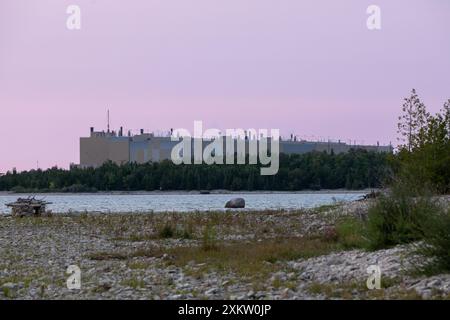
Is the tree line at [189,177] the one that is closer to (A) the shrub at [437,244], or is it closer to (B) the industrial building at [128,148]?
(B) the industrial building at [128,148]

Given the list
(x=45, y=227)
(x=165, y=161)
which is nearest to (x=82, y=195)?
(x=165, y=161)

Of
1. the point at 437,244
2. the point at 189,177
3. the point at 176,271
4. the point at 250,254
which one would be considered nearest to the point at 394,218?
the point at 250,254

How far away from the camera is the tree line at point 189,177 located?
115 meters

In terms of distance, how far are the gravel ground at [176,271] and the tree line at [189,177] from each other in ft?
269

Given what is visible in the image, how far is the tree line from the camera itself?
115 m

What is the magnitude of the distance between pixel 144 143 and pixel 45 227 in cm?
11142

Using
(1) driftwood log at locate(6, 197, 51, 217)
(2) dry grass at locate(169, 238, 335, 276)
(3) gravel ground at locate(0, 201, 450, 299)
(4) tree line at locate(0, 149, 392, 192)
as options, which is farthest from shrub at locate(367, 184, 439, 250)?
(4) tree line at locate(0, 149, 392, 192)

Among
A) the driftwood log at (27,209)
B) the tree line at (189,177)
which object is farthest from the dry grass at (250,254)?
the tree line at (189,177)

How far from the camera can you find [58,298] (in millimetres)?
16438

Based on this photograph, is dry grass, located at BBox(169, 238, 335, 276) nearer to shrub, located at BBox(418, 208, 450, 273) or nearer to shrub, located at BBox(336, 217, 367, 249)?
shrub, located at BBox(336, 217, 367, 249)

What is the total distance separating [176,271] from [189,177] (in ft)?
329

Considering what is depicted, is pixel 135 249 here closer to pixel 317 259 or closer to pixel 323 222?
pixel 317 259

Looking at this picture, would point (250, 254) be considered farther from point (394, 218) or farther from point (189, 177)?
point (189, 177)

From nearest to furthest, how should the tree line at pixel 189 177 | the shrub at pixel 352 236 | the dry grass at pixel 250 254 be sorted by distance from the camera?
the dry grass at pixel 250 254
the shrub at pixel 352 236
the tree line at pixel 189 177
